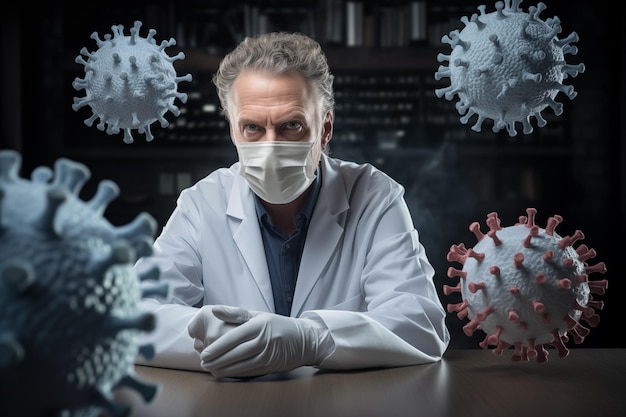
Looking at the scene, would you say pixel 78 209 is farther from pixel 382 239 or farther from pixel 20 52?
pixel 20 52

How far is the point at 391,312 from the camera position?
2.05m

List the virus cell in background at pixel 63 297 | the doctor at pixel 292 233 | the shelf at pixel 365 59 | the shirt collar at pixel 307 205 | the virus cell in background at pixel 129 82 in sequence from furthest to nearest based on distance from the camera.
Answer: the shelf at pixel 365 59, the shirt collar at pixel 307 205, the doctor at pixel 292 233, the virus cell in background at pixel 129 82, the virus cell in background at pixel 63 297

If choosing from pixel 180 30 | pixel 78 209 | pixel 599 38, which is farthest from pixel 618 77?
pixel 78 209

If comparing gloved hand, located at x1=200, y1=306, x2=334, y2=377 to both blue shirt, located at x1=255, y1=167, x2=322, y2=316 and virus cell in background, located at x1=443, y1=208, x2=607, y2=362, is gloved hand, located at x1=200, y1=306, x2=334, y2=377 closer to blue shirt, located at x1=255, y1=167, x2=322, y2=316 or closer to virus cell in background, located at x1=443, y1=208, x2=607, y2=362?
virus cell in background, located at x1=443, y1=208, x2=607, y2=362

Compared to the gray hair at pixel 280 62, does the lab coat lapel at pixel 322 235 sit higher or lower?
lower

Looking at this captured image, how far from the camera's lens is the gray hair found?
2.32 metres

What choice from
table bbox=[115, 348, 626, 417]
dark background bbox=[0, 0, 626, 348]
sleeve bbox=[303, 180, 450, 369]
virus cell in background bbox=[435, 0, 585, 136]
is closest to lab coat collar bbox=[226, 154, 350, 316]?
sleeve bbox=[303, 180, 450, 369]

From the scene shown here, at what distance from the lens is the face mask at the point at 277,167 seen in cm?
216

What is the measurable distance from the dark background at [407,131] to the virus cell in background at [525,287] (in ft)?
9.20

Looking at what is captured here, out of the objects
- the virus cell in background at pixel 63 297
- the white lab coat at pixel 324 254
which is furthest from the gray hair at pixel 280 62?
the virus cell in background at pixel 63 297

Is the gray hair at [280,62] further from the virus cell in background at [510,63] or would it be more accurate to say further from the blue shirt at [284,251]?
the virus cell in background at [510,63]

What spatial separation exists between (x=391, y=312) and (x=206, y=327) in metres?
0.53

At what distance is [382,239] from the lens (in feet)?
7.64

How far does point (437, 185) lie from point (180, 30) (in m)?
1.70
